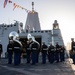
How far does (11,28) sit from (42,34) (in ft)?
28.4

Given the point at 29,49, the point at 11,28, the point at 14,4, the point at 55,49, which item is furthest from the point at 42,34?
the point at 29,49

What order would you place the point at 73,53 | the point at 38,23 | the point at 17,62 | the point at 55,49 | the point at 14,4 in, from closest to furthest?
the point at 17,62, the point at 73,53, the point at 55,49, the point at 14,4, the point at 38,23

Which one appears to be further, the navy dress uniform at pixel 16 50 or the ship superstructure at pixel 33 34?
the ship superstructure at pixel 33 34

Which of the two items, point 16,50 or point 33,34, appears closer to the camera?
point 16,50

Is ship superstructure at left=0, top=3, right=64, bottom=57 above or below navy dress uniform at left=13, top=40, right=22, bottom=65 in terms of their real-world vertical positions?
above

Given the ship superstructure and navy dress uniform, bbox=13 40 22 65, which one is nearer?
navy dress uniform, bbox=13 40 22 65

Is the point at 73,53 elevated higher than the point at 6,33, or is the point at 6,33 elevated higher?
the point at 6,33

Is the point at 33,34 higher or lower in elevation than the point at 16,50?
higher

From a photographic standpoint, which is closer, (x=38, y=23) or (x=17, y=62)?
(x=17, y=62)

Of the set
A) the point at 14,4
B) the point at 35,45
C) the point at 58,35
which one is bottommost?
the point at 35,45

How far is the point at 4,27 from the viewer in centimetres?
5441

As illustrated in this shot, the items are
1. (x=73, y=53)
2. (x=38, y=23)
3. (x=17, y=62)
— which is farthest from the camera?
(x=38, y=23)

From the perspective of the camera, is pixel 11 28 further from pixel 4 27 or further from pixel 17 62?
pixel 17 62

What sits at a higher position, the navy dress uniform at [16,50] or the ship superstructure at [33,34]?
the ship superstructure at [33,34]
